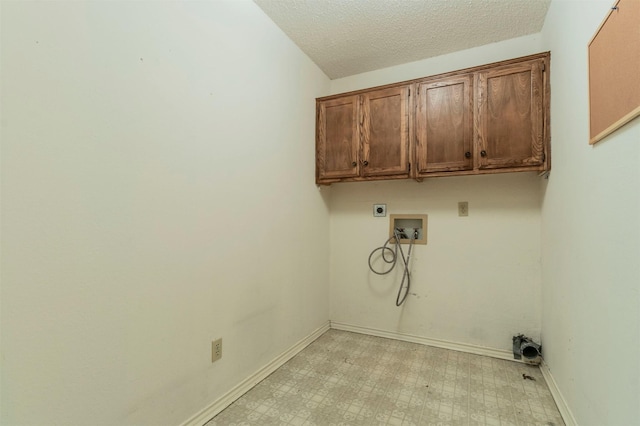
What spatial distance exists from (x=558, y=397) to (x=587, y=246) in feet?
3.21

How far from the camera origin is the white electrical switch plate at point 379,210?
2701 millimetres

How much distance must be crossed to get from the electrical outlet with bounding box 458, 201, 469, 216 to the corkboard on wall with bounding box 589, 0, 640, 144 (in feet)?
3.91

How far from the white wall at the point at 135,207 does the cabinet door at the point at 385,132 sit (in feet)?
2.66

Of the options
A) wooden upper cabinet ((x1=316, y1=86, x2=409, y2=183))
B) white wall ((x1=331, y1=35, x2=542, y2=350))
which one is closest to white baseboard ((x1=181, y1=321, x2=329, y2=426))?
white wall ((x1=331, y1=35, x2=542, y2=350))

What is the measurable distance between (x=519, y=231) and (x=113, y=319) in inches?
103

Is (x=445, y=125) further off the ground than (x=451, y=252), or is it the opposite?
(x=445, y=125)

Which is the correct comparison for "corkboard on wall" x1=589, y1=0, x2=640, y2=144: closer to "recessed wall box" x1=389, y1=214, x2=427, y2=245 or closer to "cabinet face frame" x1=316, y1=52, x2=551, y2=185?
"cabinet face frame" x1=316, y1=52, x2=551, y2=185

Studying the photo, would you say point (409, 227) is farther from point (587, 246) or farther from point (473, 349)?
point (587, 246)

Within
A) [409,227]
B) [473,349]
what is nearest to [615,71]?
[409,227]

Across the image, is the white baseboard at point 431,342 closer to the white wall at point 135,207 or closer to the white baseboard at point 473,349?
the white baseboard at point 473,349

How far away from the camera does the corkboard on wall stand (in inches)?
35.3

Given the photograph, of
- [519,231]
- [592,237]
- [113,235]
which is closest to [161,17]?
[113,235]

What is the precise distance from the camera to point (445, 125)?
218 centimetres

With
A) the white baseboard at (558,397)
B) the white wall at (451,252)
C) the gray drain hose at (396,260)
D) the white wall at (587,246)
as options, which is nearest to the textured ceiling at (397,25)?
the white wall at (451,252)
